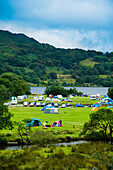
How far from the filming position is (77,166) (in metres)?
17.8

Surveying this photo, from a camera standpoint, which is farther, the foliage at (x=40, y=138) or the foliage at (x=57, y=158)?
the foliage at (x=40, y=138)

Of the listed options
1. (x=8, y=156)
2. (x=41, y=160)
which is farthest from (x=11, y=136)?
(x=41, y=160)

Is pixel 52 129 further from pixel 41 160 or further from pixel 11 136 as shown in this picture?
pixel 41 160

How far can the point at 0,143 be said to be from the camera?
25828 millimetres

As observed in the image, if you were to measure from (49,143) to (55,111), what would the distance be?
22.0 metres

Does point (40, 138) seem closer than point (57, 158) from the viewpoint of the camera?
No

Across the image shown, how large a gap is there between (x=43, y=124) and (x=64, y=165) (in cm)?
1594

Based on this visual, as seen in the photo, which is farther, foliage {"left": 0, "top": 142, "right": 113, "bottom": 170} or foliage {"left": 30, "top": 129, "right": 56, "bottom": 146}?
foliage {"left": 30, "top": 129, "right": 56, "bottom": 146}

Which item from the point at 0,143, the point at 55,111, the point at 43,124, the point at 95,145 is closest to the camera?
the point at 95,145

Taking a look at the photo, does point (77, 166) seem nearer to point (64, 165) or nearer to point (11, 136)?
point (64, 165)

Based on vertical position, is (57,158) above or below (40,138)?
below

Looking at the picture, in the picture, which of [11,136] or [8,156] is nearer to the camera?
[8,156]

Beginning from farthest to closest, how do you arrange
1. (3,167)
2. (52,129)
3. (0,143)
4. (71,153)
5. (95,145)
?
(52,129), (0,143), (95,145), (71,153), (3,167)

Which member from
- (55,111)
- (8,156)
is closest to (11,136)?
(8,156)
